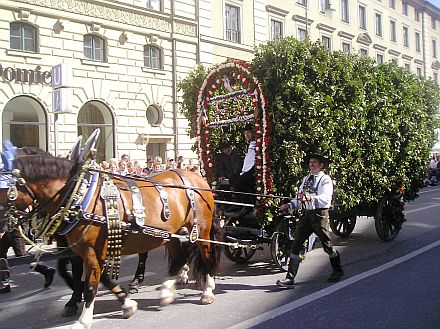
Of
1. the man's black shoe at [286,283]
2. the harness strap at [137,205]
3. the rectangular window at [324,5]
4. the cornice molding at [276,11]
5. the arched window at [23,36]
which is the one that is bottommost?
the man's black shoe at [286,283]

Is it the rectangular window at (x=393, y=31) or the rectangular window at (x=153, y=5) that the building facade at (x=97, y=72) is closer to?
the rectangular window at (x=153, y=5)

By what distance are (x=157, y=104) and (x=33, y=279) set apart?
46.9ft

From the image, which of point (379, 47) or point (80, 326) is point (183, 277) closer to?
point (80, 326)

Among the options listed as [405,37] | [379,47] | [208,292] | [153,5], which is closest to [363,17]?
[379,47]

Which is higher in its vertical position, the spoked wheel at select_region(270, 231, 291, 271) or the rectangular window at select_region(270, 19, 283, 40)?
the rectangular window at select_region(270, 19, 283, 40)

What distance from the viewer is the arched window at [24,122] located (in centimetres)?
1679

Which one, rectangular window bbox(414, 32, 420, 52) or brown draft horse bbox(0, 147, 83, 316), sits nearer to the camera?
brown draft horse bbox(0, 147, 83, 316)

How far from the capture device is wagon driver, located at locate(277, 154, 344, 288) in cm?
650

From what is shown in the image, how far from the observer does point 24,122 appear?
17.2 m

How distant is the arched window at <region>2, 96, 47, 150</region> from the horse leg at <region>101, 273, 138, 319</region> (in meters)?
13.0

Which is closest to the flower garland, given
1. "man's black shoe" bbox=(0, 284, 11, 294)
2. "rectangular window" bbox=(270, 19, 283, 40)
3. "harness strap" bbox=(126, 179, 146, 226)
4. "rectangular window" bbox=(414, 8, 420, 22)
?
"harness strap" bbox=(126, 179, 146, 226)

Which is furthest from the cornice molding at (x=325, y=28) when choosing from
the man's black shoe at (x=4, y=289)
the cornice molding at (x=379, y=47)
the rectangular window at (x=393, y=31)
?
the man's black shoe at (x=4, y=289)

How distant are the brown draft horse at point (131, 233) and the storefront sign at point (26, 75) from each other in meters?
12.2

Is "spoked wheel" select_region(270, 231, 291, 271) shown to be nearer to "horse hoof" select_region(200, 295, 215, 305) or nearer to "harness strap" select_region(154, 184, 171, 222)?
"horse hoof" select_region(200, 295, 215, 305)
